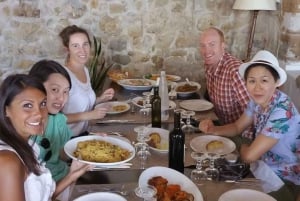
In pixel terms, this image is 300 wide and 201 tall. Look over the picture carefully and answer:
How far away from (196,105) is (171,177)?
106 centimetres

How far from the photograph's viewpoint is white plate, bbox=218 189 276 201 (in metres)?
1.32

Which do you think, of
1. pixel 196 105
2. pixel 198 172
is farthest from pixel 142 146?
pixel 196 105

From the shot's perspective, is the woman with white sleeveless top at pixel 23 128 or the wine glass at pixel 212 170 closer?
the woman with white sleeveless top at pixel 23 128

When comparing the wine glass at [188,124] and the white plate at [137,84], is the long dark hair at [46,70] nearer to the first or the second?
the wine glass at [188,124]

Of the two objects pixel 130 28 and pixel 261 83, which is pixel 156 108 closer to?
pixel 261 83

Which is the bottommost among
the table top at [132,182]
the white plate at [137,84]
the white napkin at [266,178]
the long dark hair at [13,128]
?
the white napkin at [266,178]

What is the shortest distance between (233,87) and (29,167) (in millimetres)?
1617

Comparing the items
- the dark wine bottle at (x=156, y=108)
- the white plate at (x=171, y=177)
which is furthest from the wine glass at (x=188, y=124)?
the white plate at (x=171, y=177)

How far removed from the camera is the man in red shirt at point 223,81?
2471mm

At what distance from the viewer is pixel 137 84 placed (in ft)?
9.58

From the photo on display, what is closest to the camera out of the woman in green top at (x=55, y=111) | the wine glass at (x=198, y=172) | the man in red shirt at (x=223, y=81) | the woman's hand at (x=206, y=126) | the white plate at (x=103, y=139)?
the wine glass at (x=198, y=172)

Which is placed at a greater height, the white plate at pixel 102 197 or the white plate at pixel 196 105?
the white plate at pixel 196 105

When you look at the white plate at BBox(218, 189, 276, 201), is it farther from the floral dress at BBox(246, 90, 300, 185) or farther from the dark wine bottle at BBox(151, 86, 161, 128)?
the dark wine bottle at BBox(151, 86, 161, 128)

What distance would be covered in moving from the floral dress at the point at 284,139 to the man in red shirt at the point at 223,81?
49cm
